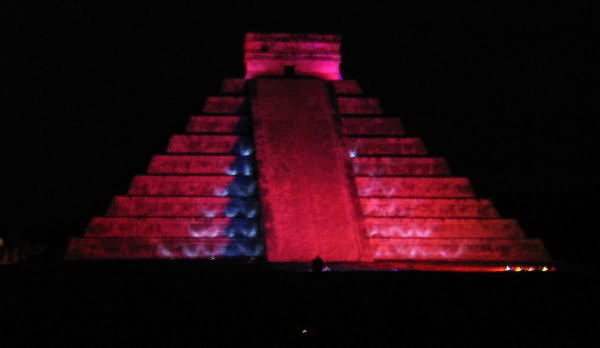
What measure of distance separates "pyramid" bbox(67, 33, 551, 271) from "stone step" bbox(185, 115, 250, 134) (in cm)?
3

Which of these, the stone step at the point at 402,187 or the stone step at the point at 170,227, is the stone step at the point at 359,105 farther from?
the stone step at the point at 170,227

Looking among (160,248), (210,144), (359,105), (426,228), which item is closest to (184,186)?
(210,144)

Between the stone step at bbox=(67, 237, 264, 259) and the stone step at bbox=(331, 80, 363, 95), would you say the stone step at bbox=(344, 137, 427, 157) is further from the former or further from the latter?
the stone step at bbox=(67, 237, 264, 259)

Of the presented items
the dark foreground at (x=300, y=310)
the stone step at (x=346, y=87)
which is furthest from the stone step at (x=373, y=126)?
the dark foreground at (x=300, y=310)

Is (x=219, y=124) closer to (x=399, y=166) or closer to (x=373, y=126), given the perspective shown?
(x=373, y=126)

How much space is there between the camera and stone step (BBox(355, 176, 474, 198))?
1847 cm

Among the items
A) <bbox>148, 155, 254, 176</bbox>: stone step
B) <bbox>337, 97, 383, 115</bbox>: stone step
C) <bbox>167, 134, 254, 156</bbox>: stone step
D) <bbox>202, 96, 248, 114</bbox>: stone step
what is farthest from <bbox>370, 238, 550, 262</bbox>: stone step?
<bbox>202, 96, 248, 114</bbox>: stone step

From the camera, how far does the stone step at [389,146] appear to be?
19.5 meters

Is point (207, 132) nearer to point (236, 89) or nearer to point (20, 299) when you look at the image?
point (236, 89)

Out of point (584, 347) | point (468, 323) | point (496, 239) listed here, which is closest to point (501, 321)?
point (468, 323)

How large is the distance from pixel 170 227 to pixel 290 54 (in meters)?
7.29

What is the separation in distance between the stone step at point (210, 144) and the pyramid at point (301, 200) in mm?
27

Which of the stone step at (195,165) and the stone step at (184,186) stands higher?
the stone step at (195,165)

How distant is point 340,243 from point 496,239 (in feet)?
14.1
